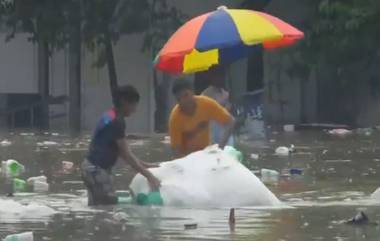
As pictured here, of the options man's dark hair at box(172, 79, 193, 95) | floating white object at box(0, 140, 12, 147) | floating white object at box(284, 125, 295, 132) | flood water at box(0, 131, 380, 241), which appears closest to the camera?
flood water at box(0, 131, 380, 241)

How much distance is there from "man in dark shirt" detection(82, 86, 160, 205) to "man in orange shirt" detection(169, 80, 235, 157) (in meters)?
0.94

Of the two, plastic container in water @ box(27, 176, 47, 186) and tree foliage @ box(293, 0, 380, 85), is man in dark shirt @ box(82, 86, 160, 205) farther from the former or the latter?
tree foliage @ box(293, 0, 380, 85)

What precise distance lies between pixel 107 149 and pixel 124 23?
17050 mm

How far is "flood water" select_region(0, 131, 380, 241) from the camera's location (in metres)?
10.1

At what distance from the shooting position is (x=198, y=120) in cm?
1271

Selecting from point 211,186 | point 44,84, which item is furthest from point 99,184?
point 44,84

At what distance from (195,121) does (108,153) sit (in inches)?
46.0

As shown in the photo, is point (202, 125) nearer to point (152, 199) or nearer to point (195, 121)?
point (195, 121)

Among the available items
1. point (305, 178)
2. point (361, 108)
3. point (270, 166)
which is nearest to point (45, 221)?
point (305, 178)

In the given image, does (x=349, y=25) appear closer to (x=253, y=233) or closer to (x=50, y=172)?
(x=50, y=172)

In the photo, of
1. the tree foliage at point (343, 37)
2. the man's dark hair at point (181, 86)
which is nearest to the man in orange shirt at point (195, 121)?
the man's dark hair at point (181, 86)

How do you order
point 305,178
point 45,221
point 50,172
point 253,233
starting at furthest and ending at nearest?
point 50,172 → point 305,178 → point 45,221 → point 253,233

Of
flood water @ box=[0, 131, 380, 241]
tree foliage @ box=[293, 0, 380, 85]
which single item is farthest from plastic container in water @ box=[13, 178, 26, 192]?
tree foliage @ box=[293, 0, 380, 85]

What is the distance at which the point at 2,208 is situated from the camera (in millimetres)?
11430
